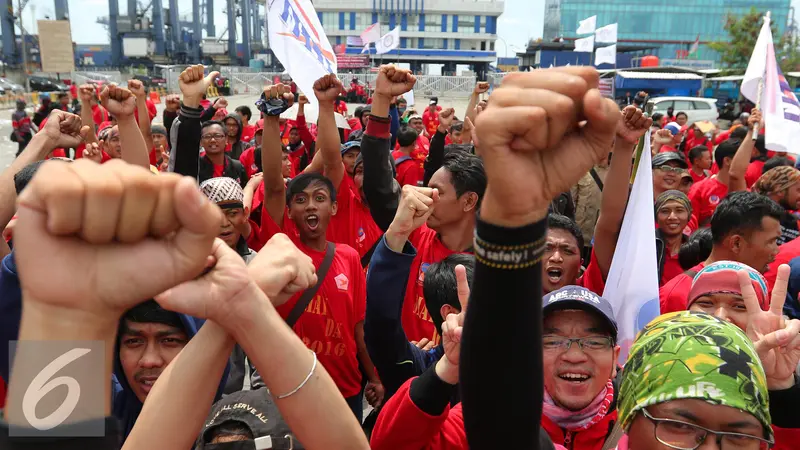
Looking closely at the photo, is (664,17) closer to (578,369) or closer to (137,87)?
(137,87)

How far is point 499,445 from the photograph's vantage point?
1243mm

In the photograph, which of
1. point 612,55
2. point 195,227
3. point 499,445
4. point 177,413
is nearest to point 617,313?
point 499,445

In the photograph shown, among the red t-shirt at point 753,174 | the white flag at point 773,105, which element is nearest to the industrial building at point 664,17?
the red t-shirt at point 753,174

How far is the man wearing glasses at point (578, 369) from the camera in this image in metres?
1.92

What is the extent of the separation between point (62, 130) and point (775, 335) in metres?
2.99

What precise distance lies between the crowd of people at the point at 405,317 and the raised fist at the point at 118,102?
0.34 m

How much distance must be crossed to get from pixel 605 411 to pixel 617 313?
74cm

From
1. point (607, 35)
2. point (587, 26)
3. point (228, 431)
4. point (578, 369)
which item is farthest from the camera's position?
point (587, 26)

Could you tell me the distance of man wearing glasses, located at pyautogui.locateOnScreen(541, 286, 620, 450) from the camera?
75.4 inches

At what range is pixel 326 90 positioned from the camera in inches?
153

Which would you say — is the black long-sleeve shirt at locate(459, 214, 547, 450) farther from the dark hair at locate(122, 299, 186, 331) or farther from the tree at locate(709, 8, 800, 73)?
the tree at locate(709, 8, 800, 73)

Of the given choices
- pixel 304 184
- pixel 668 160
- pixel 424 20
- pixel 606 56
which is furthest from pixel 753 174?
pixel 424 20

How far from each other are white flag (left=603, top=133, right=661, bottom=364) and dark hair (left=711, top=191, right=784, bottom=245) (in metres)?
0.91

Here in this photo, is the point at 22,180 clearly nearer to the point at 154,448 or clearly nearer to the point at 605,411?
the point at 154,448
